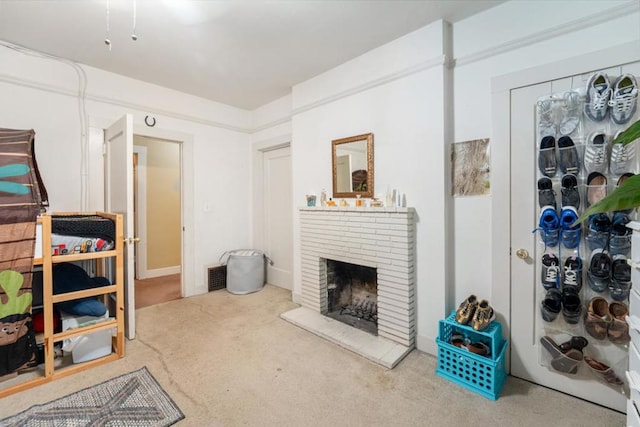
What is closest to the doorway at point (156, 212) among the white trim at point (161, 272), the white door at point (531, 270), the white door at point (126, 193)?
the white trim at point (161, 272)

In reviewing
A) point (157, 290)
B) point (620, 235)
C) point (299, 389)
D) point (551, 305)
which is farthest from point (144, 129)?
point (620, 235)

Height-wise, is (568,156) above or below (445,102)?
below

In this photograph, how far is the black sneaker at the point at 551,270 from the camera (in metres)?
1.77

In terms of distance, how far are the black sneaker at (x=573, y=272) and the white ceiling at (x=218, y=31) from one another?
1727mm

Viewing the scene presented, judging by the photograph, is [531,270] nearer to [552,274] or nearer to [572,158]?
[552,274]

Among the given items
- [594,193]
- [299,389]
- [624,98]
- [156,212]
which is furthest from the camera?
[156,212]

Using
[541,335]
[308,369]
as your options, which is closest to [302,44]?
[308,369]

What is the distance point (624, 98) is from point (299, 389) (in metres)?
2.46

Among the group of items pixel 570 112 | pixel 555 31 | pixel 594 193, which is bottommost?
pixel 594 193

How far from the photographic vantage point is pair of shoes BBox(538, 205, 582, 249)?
5.53 feet

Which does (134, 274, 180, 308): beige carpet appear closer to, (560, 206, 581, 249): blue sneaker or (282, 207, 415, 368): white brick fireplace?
(282, 207, 415, 368): white brick fireplace

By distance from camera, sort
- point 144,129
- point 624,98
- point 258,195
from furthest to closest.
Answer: point 258,195 → point 144,129 → point 624,98

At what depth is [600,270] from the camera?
1611 mm

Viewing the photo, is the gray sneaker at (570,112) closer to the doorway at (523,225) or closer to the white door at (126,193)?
the doorway at (523,225)
